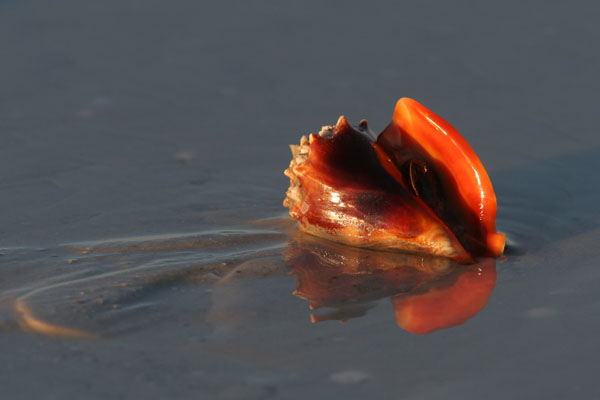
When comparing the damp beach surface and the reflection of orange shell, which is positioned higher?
the damp beach surface

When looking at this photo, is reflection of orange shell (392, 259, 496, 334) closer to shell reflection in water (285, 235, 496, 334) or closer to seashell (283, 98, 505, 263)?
shell reflection in water (285, 235, 496, 334)

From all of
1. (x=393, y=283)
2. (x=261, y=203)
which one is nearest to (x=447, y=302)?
(x=393, y=283)

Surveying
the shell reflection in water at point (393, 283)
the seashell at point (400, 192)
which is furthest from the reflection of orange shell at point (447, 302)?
the seashell at point (400, 192)

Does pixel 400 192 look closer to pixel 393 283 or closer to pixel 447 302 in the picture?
pixel 393 283

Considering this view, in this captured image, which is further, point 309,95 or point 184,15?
point 184,15

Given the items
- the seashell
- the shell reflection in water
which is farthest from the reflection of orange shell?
the seashell

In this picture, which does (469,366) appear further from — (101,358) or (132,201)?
(132,201)

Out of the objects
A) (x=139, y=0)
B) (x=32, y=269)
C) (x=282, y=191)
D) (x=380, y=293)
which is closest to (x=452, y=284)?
(x=380, y=293)
